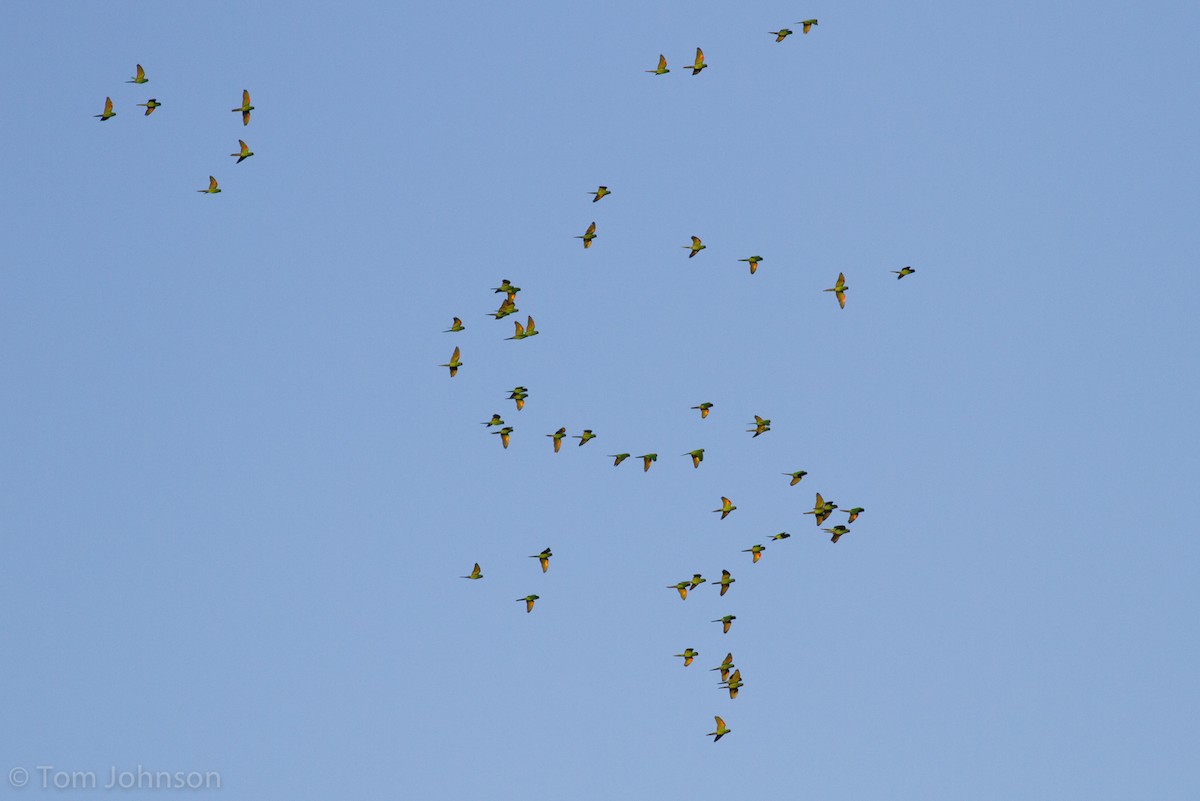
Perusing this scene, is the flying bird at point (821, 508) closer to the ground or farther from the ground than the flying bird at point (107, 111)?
closer to the ground

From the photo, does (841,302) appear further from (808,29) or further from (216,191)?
(216,191)

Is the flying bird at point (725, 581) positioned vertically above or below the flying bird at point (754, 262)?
below

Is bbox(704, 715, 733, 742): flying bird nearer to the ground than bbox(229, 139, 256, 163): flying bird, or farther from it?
nearer to the ground

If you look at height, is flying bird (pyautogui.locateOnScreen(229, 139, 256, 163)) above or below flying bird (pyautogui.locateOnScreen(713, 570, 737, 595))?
above

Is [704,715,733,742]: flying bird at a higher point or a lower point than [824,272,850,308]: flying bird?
lower

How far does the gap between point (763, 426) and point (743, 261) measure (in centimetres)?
1288

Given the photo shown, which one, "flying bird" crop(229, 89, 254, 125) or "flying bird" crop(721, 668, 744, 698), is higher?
"flying bird" crop(229, 89, 254, 125)

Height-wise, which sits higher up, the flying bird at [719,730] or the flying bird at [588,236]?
the flying bird at [588,236]

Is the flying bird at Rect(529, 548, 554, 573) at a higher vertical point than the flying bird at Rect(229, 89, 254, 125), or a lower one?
lower

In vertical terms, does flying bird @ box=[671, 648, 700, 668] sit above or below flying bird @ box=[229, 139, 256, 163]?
below

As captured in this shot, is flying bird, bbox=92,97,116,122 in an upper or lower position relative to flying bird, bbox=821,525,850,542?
upper

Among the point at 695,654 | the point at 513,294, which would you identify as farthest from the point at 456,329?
the point at 695,654

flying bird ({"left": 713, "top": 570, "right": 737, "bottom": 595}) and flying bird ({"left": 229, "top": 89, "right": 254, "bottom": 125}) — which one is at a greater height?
flying bird ({"left": 229, "top": 89, "right": 254, "bottom": 125})

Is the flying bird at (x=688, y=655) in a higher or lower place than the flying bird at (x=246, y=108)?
lower
